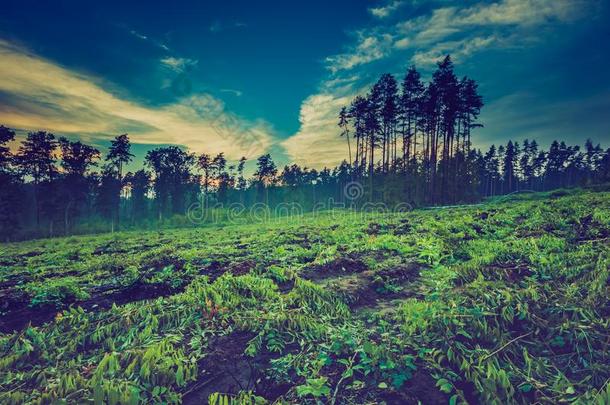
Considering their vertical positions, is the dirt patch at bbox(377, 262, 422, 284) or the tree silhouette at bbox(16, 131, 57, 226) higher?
the tree silhouette at bbox(16, 131, 57, 226)

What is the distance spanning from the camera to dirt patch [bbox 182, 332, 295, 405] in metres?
3.05

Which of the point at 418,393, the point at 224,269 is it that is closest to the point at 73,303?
the point at 224,269

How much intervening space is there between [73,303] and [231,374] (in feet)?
14.2

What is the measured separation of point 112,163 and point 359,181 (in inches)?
1692

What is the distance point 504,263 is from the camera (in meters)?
5.88

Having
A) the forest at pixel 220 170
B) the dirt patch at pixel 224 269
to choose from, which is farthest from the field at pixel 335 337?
the forest at pixel 220 170

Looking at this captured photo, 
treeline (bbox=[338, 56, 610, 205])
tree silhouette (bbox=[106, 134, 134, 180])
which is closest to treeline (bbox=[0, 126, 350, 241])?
tree silhouette (bbox=[106, 134, 134, 180])

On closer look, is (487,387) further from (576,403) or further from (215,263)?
(215,263)

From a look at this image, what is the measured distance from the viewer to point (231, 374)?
10.9 feet

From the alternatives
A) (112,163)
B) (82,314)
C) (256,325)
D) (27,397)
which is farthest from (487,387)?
(112,163)

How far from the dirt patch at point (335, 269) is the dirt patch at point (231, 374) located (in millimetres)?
2919

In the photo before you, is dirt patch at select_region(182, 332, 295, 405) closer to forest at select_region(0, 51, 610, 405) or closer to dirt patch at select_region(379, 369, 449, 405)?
forest at select_region(0, 51, 610, 405)

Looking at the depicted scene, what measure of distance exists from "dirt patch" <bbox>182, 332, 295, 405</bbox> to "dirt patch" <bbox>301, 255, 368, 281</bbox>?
292cm

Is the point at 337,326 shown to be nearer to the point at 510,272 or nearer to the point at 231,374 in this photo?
the point at 231,374
